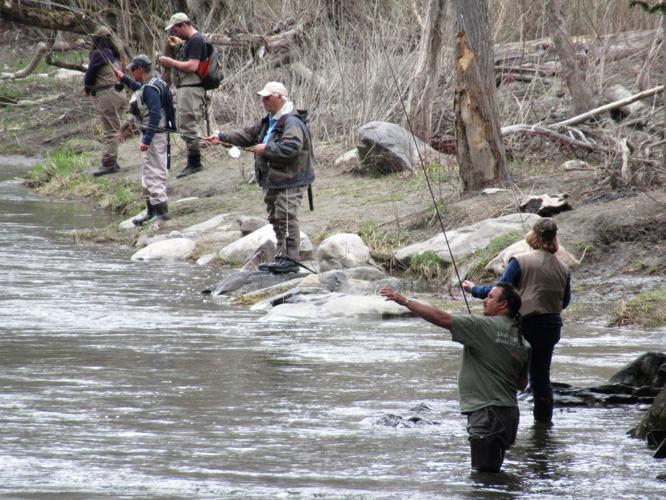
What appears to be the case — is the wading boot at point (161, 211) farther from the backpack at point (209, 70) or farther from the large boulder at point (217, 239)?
the backpack at point (209, 70)

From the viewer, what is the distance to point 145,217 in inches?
649

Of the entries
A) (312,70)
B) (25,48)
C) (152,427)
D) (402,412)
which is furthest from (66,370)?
(25,48)

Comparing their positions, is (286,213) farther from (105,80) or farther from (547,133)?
(105,80)

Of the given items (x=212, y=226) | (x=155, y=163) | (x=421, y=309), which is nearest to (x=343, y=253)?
(x=212, y=226)

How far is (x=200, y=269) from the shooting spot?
545 inches

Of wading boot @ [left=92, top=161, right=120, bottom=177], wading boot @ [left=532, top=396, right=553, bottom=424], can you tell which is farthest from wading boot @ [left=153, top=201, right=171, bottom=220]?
wading boot @ [left=532, top=396, right=553, bottom=424]

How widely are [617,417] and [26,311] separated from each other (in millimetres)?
5473

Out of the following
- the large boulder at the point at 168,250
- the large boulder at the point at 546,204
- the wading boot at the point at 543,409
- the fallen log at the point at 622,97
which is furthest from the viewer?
the fallen log at the point at 622,97

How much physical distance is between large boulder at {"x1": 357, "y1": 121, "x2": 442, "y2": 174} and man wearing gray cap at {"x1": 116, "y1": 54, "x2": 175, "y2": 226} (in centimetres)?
262

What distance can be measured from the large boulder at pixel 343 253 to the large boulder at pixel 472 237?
1.21ft

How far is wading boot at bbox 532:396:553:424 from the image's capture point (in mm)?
7082

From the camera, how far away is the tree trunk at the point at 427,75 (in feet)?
54.4

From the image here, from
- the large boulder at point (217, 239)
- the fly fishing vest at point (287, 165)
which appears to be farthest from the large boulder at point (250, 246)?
the fly fishing vest at point (287, 165)

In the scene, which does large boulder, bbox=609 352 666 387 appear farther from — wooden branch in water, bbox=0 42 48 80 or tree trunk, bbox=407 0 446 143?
wooden branch in water, bbox=0 42 48 80
